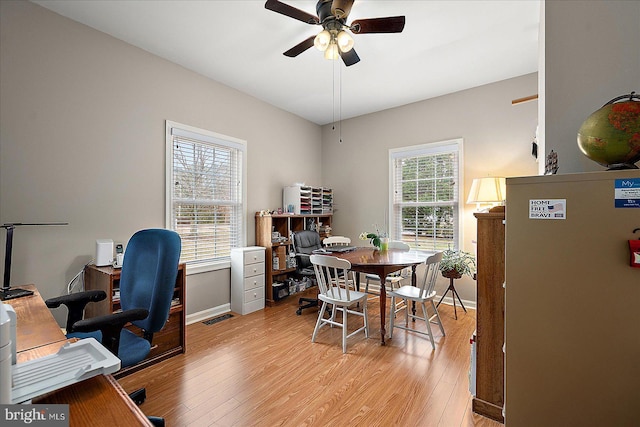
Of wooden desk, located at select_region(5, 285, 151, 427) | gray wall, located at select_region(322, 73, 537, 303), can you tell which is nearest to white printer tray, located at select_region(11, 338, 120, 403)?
wooden desk, located at select_region(5, 285, 151, 427)

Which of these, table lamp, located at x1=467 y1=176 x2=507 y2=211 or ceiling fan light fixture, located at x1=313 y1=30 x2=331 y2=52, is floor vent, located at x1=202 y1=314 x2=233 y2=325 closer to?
ceiling fan light fixture, located at x1=313 y1=30 x2=331 y2=52

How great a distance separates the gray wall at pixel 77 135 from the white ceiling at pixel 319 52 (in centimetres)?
22

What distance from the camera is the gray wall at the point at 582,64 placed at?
4.87ft

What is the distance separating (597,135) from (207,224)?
11.5 feet

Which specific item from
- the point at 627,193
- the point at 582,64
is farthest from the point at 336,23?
the point at 627,193

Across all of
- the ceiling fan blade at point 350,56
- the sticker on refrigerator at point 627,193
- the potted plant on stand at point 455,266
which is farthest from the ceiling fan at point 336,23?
the potted plant on stand at point 455,266

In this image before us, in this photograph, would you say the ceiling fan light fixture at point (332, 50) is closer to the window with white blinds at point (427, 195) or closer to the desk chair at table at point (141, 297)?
the desk chair at table at point (141, 297)

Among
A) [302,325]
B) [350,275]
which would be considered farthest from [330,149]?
[302,325]

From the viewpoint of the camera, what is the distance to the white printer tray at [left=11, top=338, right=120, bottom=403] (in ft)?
2.43

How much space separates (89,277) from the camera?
251 centimetres

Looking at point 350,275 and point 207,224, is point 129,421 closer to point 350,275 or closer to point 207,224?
point 207,224

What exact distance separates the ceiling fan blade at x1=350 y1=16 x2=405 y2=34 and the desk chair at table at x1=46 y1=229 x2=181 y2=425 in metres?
1.90

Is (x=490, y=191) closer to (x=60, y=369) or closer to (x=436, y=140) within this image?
(x=436, y=140)

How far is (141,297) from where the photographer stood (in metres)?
1.82
